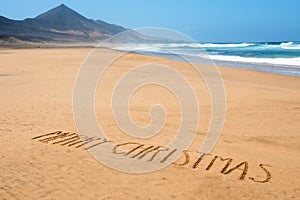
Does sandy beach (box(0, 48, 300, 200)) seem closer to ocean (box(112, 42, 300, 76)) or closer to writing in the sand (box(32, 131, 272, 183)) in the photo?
writing in the sand (box(32, 131, 272, 183))

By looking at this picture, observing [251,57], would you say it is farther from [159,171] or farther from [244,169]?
[159,171]

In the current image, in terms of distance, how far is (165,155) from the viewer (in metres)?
5.21

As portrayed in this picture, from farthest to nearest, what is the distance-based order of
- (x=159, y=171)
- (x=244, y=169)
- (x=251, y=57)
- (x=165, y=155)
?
(x=251, y=57) < (x=165, y=155) < (x=244, y=169) < (x=159, y=171)

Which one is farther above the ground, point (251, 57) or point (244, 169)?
point (251, 57)

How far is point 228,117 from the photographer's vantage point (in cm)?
786

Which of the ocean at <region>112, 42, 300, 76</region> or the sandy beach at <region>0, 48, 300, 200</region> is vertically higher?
the ocean at <region>112, 42, 300, 76</region>

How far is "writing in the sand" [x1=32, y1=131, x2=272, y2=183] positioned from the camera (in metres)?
4.72

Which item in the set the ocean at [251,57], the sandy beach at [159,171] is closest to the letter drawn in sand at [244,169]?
the sandy beach at [159,171]

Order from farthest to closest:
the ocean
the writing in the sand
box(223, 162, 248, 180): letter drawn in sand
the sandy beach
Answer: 1. the ocean
2. the writing in the sand
3. box(223, 162, 248, 180): letter drawn in sand
4. the sandy beach

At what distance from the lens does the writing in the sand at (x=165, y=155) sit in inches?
186

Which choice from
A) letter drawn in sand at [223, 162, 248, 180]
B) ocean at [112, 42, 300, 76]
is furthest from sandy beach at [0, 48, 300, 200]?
ocean at [112, 42, 300, 76]

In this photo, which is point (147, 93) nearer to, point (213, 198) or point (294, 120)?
point (294, 120)

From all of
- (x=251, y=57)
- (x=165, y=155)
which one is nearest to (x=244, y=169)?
(x=165, y=155)

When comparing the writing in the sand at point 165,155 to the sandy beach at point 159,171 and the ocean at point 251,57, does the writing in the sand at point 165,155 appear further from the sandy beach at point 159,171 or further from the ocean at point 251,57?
the ocean at point 251,57
